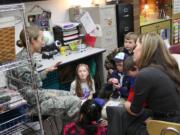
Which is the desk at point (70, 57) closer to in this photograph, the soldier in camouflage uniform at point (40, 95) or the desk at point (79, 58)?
the desk at point (79, 58)

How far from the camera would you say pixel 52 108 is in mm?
2305

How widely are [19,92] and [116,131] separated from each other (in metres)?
0.79

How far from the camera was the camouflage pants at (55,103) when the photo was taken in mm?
2277

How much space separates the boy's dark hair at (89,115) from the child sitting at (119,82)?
1.11 feet

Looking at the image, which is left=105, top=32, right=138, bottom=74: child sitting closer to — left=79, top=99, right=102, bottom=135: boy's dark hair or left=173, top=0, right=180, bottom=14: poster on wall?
left=79, top=99, right=102, bottom=135: boy's dark hair

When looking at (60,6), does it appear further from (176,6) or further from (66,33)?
(176,6)

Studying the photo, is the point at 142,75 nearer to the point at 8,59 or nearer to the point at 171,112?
the point at 171,112

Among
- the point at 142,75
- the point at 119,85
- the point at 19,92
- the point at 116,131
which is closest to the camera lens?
the point at 142,75

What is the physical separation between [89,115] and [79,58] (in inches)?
40.5

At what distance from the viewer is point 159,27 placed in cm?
471

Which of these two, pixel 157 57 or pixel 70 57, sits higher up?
pixel 157 57

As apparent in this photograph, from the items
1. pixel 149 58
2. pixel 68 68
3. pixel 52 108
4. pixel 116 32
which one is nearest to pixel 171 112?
pixel 149 58

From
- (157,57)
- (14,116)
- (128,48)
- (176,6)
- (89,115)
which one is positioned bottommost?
(89,115)

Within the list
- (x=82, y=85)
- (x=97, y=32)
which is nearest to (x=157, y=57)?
(x=82, y=85)
